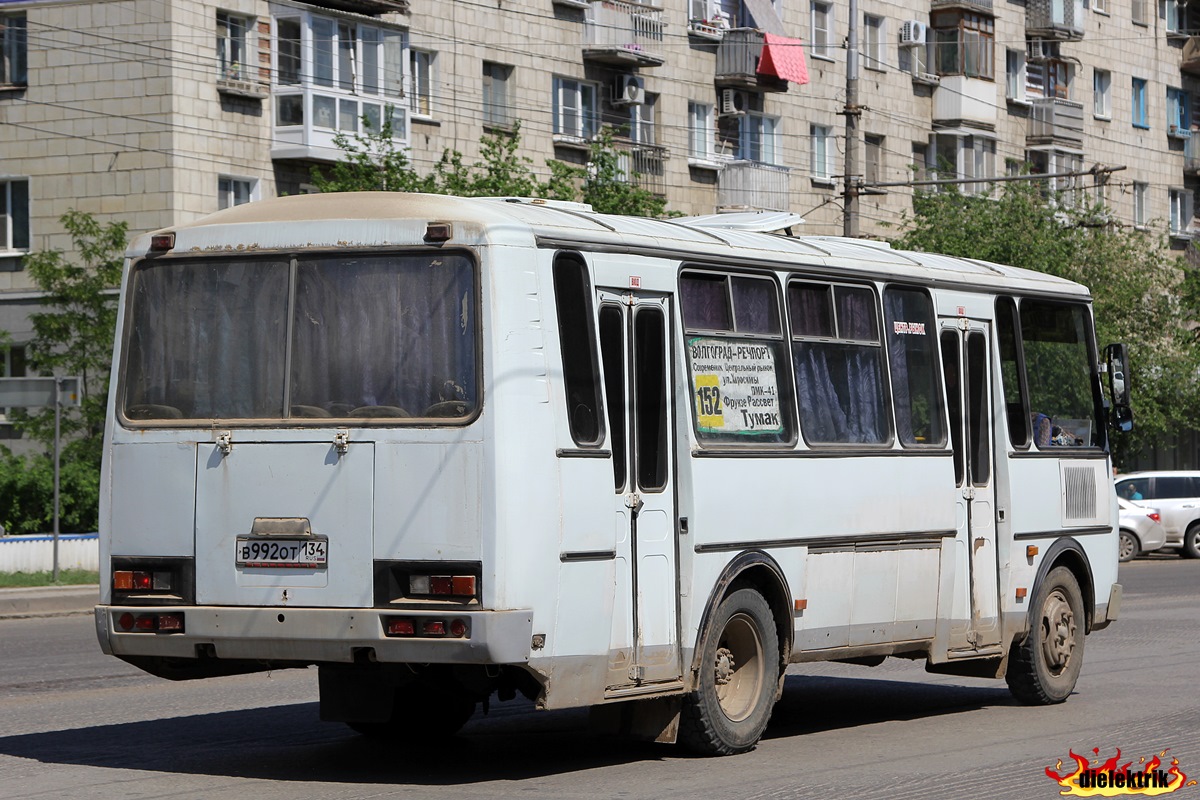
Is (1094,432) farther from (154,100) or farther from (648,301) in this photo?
(154,100)

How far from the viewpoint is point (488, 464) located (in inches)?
365

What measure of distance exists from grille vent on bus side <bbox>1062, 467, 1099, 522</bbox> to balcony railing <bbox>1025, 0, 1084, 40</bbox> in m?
45.7

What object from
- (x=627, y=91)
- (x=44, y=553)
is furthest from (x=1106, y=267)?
(x=44, y=553)

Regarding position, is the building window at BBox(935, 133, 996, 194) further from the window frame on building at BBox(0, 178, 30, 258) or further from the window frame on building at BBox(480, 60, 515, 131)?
the window frame on building at BBox(0, 178, 30, 258)

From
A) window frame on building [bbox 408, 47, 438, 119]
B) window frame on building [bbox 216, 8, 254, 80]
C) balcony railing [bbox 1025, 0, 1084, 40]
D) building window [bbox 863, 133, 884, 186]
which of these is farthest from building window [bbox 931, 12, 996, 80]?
window frame on building [bbox 216, 8, 254, 80]

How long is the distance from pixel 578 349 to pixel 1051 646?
5.27m

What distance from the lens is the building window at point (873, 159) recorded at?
51.6 m

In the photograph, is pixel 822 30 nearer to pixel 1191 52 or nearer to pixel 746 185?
pixel 746 185

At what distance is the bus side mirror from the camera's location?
14.5m

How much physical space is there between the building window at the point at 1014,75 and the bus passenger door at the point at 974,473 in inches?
1797

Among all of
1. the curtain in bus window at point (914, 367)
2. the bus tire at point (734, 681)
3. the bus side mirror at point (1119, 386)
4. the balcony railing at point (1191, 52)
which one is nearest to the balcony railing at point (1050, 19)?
the balcony railing at point (1191, 52)

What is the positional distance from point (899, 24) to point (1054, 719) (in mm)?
42222

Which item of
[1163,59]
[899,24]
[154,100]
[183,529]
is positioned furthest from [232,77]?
[1163,59]

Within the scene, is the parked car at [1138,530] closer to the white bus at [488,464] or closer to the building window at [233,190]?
the building window at [233,190]
